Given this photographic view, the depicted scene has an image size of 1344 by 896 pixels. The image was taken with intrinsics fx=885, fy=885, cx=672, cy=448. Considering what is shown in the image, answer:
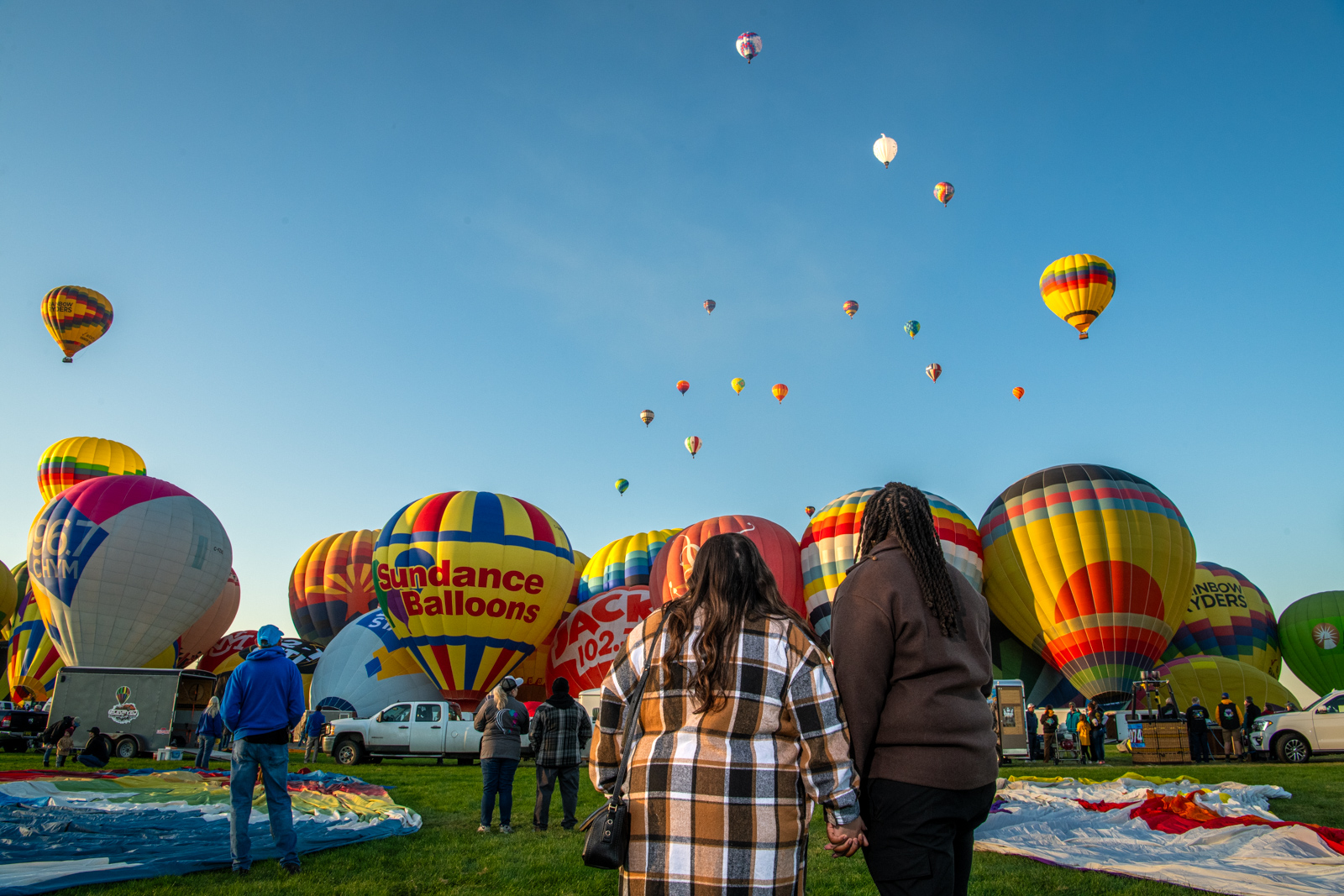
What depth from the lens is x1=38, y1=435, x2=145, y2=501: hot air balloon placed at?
32625 mm

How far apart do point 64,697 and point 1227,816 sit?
2095 cm

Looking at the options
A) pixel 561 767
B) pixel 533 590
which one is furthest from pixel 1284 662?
pixel 561 767

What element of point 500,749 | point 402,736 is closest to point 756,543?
point 402,736

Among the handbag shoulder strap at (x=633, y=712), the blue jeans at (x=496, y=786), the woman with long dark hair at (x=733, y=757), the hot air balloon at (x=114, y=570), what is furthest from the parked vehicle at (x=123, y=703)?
the woman with long dark hair at (x=733, y=757)

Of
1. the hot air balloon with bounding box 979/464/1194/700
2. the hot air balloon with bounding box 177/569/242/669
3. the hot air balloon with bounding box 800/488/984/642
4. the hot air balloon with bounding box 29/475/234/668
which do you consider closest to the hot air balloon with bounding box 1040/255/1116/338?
the hot air balloon with bounding box 979/464/1194/700

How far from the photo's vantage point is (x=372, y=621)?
24.4 m

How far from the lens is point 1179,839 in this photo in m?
6.76

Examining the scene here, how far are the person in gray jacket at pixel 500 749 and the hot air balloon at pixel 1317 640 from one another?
33.5 meters

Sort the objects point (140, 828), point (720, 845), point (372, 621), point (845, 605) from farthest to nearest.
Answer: point (372, 621) < point (140, 828) < point (845, 605) < point (720, 845)

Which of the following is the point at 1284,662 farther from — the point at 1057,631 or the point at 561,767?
the point at 561,767

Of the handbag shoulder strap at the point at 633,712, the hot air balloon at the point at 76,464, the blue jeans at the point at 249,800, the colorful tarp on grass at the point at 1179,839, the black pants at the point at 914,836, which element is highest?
the hot air balloon at the point at 76,464

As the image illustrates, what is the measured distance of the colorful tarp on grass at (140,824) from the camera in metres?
5.44

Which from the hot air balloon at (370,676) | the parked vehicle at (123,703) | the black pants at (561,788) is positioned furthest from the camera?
the hot air balloon at (370,676)

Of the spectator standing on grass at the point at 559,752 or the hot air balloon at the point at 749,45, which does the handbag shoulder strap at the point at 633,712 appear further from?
the hot air balloon at the point at 749,45
